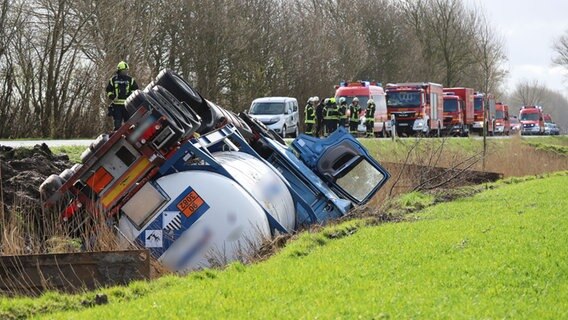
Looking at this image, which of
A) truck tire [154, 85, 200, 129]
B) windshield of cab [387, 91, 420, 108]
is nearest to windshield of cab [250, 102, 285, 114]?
Answer: windshield of cab [387, 91, 420, 108]

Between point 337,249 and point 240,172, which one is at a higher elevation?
point 240,172

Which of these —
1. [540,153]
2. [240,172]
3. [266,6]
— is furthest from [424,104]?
[240,172]

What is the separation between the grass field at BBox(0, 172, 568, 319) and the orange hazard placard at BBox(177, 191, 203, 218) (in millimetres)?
1159

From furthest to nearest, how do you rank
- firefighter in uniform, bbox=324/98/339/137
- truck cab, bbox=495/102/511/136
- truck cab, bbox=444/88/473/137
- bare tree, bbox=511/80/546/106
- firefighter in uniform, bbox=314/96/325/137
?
bare tree, bbox=511/80/546/106, truck cab, bbox=495/102/511/136, truck cab, bbox=444/88/473/137, firefighter in uniform, bbox=314/96/325/137, firefighter in uniform, bbox=324/98/339/137

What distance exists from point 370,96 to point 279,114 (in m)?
4.30

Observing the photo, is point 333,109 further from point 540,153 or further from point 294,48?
point 294,48

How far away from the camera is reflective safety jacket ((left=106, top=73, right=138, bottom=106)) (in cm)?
1761

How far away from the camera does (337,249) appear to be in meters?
10.1

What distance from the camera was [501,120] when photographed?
215 ft

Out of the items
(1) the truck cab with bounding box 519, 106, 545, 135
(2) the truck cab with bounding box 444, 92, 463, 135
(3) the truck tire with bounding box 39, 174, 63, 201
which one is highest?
(3) the truck tire with bounding box 39, 174, 63, 201

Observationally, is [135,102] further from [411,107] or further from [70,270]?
[411,107]

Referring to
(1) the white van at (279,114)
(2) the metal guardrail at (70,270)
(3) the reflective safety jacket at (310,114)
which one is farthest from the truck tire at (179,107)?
(1) the white van at (279,114)

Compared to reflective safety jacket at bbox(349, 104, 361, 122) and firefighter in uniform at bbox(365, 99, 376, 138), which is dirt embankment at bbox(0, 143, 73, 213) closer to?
reflective safety jacket at bbox(349, 104, 361, 122)

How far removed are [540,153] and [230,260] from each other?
26.0m
